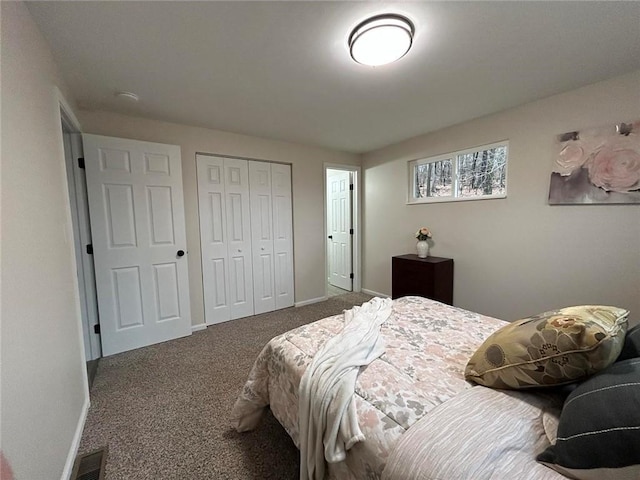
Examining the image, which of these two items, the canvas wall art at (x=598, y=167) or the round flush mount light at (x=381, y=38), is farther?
the canvas wall art at (x=598, y=167)

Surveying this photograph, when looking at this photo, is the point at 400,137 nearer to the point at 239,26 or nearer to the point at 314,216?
the point at 314,216

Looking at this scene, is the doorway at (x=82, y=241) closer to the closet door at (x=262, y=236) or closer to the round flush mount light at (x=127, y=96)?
the round flush mount light at (x=127, y=96)

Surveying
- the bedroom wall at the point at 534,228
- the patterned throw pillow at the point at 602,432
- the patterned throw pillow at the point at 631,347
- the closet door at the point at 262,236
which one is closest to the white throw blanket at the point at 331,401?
the patterned throw pillow at the point at 602,432

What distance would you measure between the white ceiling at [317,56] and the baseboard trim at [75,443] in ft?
7.34

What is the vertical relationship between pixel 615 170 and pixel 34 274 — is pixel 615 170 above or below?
above

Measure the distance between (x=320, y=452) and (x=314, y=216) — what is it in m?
3.12

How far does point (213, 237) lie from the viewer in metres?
3.16

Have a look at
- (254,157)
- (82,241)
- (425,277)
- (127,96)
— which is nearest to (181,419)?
(82,241)

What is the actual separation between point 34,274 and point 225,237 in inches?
81.1

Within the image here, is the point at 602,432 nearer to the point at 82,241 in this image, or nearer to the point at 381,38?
the point at 381,38

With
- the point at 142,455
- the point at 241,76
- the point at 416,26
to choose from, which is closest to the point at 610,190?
the point at 416,26

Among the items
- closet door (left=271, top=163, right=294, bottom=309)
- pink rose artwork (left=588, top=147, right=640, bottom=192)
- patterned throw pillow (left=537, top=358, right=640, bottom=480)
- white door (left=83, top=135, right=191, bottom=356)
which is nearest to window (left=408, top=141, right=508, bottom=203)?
pink rose artwork (left=588, top=147, right=640, bottom=192)

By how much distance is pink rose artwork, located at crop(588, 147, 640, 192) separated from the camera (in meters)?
1.94

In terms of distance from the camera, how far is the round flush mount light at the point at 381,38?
1.38m
